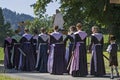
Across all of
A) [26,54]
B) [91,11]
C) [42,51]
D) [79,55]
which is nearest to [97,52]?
[79,55]

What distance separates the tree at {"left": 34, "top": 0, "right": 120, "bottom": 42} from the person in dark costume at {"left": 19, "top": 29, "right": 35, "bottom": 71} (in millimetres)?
12637

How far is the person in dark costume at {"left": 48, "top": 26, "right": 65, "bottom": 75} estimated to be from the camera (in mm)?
20453

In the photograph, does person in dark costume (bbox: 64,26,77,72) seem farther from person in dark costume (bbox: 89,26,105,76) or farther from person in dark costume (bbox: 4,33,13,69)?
person in dark costume (bbox: 4,33,13,69)

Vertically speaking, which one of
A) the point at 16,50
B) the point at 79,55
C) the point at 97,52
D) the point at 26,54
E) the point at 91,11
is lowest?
the point at 79,55

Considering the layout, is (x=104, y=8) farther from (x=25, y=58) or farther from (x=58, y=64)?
(x=58, y=64)

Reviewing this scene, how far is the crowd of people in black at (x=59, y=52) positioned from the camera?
63.3 feet

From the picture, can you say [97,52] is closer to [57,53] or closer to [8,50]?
[57,53]

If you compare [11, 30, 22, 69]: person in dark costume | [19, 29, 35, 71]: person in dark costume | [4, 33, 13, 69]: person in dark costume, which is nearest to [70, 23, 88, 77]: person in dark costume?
[19, 29, 35, 71]: person in dark costume

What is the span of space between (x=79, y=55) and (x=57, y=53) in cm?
152

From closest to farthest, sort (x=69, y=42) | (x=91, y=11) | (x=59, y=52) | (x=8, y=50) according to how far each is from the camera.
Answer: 1. (x=69, y=42)
2. (x=59, y=52)
3. (x=8, y=50)
4. (x=91, y=11)

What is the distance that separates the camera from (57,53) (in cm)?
2056

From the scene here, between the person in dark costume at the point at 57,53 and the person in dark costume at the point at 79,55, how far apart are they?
1.19 meters

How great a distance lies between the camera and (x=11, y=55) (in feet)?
80.2

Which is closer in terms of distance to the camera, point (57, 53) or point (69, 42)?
point (69, 42)
